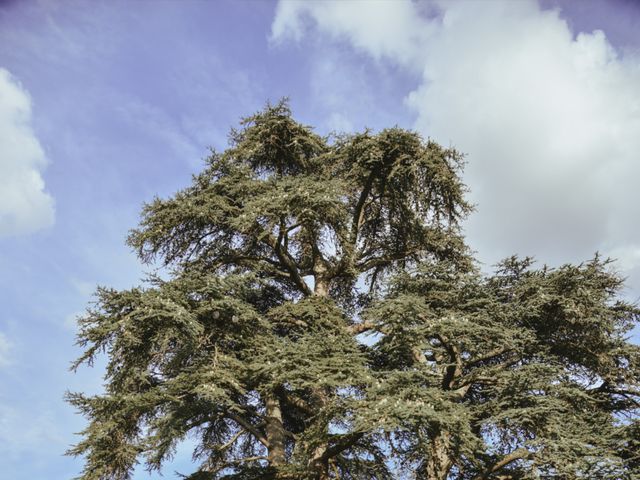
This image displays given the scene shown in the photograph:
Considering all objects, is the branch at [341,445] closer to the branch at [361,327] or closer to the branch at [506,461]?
the branch at [506,461]

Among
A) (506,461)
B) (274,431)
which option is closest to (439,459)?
(506,461)

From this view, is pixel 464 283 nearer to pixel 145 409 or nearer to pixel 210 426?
Result: pixel 145 409

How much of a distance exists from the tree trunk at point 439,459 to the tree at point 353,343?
0.22ft

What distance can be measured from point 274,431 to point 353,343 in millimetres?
3294

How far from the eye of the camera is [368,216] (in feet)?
55.9

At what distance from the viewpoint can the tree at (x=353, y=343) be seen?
33.6 ft

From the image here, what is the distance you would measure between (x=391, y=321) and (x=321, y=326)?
2.49m

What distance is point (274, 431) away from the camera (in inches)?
514

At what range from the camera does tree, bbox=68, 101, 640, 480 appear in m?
10.2

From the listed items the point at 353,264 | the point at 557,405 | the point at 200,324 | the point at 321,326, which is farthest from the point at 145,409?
the point at 557,405

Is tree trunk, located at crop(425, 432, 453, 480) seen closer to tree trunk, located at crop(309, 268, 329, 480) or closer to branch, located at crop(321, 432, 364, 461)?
branch, located at crop(321, 432, 364, 461)

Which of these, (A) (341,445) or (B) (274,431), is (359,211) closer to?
(B) (274,431)

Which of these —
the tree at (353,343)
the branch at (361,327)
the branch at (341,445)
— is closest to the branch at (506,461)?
the tree at (353,343)

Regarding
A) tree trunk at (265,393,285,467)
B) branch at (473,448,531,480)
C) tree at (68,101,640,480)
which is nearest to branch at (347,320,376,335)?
tree at (68,101,640,480)
